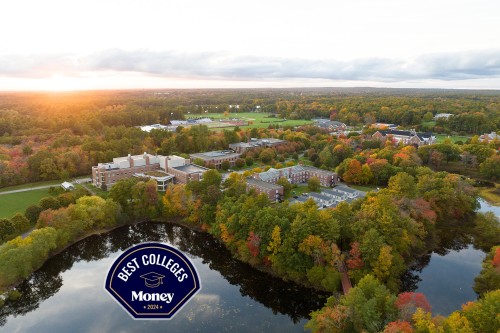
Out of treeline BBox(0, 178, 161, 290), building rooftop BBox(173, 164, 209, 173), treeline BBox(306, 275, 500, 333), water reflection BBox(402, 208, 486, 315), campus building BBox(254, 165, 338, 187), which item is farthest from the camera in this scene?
building rooftop BBox(173, 164, 209, 173)

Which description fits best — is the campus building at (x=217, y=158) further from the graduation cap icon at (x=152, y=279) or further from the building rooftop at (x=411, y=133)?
the graduation cap icon at (x=152, y=279)

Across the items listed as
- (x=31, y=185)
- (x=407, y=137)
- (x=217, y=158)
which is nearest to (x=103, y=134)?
(x=31, y=185)

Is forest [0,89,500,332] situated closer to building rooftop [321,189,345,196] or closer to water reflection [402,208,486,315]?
water reflection [402,208,486,315]

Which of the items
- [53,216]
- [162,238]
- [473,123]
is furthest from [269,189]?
[473,123]

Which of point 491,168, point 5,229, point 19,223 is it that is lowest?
point 19,223

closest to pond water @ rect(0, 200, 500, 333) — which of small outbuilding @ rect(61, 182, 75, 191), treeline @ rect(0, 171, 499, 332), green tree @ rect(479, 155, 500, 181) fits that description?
treeline @ rect(0, 171, 499, 332)

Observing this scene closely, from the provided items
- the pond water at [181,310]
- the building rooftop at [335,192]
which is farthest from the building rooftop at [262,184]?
the pond water at [181,310]

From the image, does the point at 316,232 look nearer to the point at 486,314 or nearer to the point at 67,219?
the point at 486,314
